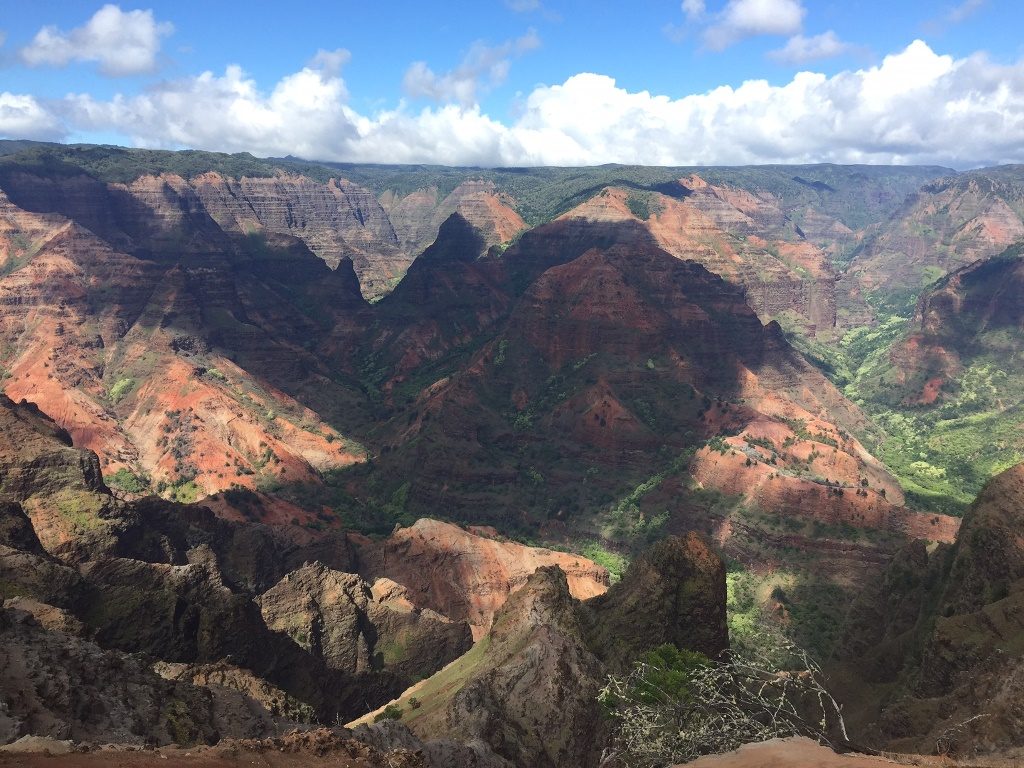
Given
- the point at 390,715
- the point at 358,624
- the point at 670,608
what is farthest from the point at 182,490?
the point at 670,608

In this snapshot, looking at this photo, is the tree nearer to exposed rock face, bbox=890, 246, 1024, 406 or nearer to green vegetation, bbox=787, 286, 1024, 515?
green vegetation, bbox=787, 286, 1024, 515

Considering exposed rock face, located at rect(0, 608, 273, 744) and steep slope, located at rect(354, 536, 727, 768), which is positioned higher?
exposed rock face, located at rect(0, 608, 273, 744)

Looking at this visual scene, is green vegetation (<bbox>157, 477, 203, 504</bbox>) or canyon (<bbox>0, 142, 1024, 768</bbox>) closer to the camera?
canyon (<bbox>0, 142, 1024, 768</bbox>)

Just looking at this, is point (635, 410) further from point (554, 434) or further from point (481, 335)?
point (481, 335)

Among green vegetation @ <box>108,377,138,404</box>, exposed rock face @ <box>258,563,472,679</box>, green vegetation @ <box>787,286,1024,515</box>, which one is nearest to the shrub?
exposed rock face @ <box>258,563,472,679</box>

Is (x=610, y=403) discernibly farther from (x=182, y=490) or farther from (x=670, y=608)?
(x=182, y=490)

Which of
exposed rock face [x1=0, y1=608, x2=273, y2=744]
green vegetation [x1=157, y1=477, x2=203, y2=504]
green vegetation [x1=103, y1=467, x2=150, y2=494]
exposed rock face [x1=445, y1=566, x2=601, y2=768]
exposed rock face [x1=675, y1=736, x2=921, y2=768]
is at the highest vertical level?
exposed rock face [x1=675, y1=736, x2=921, y2=768]

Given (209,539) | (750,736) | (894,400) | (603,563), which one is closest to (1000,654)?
(750,736)

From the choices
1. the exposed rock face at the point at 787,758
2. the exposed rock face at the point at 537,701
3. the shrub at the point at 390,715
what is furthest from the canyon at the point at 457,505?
the exposed rock face at the point at 787,758
